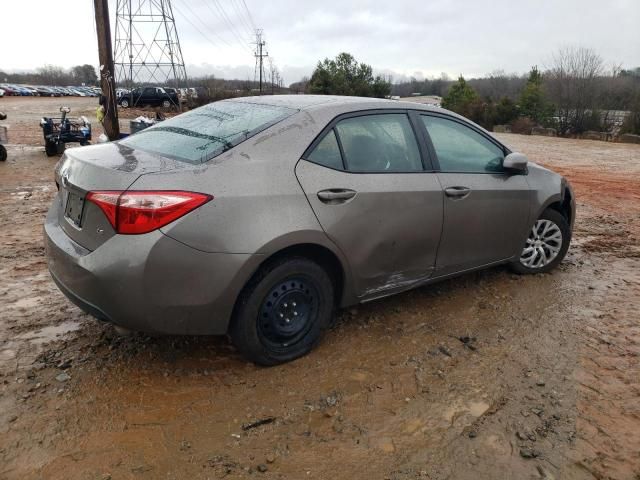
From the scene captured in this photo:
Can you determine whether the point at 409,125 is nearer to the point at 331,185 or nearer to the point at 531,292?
the point at 331,185

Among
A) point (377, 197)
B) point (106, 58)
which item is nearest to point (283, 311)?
point (377, 197)

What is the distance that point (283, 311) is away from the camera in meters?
3.01

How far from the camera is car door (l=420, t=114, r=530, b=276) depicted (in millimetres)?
3662

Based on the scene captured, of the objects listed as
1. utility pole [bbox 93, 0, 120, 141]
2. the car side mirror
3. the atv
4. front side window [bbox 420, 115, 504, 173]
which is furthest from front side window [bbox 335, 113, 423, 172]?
the atv

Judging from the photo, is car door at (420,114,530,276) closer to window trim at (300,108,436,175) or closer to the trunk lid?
window trim at (300,108,436,175)

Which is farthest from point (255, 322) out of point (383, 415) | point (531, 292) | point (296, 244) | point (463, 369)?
point (531, 292)

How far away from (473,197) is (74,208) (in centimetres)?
271

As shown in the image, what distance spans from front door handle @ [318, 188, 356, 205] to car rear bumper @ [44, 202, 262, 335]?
558mm

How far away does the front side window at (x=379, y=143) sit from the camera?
321cm

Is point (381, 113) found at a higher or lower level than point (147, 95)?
higher

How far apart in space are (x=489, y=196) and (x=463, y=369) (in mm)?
1421

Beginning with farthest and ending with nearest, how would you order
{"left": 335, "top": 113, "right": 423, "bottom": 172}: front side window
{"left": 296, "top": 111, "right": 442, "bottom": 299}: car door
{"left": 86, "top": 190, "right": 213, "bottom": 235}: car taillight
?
{"left": 335, "top": 113, "right": 423, "bottom": 172}: front side window → {"left": 296, "top": 111, "right": 442, "bottom": 299}: car door → {"left": 86, "top": 190, "right": 213, "bottom": 235}: car taillight

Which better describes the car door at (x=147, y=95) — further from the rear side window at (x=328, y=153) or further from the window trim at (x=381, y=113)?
the rear side window at (x=328, y=153)

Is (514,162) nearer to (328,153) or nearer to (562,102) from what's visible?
(328,153)
